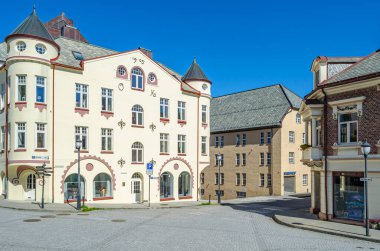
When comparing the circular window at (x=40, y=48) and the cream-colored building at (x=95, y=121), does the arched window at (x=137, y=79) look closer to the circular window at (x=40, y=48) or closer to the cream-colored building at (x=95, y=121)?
the cream-colored building at (x=95, y=121)

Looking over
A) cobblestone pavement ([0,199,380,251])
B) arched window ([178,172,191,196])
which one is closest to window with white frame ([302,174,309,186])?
arched window ([178,172,191,196])

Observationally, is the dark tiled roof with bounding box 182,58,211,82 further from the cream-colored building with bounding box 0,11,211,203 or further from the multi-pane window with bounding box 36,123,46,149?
the multi-pane window with bounding box 36,123,46,149

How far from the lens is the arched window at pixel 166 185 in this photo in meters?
34.4

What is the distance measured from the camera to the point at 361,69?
20.8 meters

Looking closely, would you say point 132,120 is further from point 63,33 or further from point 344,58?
point 344,58

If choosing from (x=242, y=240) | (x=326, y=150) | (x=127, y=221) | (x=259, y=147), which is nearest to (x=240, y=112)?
(x=259, y=147)

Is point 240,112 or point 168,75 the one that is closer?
point 168,75

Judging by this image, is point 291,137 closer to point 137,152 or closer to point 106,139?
point 137,152

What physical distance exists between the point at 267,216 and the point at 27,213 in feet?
45.3

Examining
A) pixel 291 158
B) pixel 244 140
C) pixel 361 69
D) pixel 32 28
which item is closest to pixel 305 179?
pixel 291 158

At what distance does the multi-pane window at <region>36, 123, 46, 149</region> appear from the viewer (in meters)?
27.2

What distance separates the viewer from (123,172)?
1241 inches

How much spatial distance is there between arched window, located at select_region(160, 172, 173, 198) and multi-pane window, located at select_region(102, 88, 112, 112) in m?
7.70

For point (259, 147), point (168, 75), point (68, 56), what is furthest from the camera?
point (259, 147)
